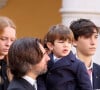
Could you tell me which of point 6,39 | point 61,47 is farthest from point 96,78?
point 6,39

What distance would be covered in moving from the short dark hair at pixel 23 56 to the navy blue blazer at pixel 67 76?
13.7 inches

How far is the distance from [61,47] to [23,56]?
1.40ft

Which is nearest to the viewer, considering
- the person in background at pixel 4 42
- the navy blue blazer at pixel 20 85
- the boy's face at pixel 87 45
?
the navy blue blazer at pixel 20 85

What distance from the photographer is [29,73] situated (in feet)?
9.30

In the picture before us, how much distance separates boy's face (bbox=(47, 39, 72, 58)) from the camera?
3.19m

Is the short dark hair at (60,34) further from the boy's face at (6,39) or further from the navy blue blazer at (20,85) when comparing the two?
the navy blue blazer at (20,85)

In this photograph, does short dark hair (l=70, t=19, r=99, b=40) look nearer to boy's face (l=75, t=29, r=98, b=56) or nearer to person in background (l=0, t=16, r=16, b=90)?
boy's face (l=75, t=29, r=98, b=56)

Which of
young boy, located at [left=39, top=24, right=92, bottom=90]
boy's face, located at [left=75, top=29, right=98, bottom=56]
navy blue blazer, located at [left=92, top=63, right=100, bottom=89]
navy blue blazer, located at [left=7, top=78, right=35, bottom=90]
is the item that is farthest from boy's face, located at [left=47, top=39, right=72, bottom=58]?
navy blue blazer, located at [left=7, top=78, right=35, bottom=90]

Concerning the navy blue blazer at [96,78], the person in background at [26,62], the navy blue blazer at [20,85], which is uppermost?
the person in background at [26,62]

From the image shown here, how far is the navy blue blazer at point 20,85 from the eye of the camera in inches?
109

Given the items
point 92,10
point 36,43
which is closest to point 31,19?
point 92,10

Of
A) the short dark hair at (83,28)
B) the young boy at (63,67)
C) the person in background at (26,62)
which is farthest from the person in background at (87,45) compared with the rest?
the person in background at (26,62)

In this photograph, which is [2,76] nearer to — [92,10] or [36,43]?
[36,43]

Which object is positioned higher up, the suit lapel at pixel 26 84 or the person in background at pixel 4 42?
the person in background at pixel 4 42
